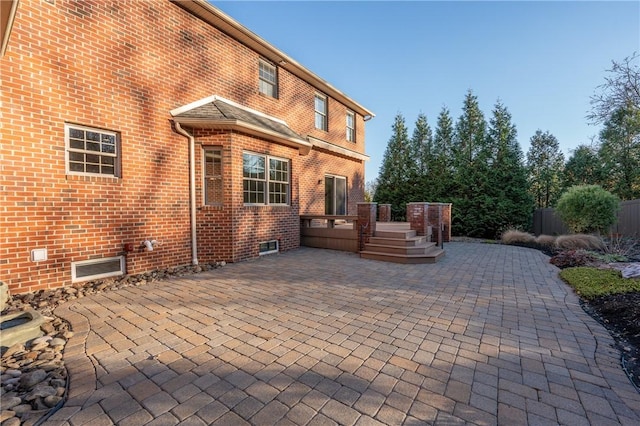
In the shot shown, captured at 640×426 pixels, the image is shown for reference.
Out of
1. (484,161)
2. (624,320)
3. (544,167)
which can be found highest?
(544,167)

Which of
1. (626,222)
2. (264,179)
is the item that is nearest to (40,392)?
(264,179)

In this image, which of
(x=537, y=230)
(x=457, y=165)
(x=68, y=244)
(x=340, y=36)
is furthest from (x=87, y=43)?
(x=537, y=230)

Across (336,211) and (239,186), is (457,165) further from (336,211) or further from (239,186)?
(239,186)

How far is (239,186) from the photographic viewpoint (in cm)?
736

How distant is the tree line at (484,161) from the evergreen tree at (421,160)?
58 millimetres

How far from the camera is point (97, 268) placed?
5.51 metres

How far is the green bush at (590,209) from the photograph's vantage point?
11.0 m

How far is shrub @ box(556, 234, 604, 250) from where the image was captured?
9.57 m

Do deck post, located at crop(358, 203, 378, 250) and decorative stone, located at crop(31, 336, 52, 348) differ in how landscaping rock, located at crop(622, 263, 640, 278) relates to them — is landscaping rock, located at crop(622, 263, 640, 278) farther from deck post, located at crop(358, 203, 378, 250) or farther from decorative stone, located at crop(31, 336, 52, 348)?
decorative stone, located at crop(31, 336, 52, 348)

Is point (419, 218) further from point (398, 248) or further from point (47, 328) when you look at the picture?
point (47, 328)

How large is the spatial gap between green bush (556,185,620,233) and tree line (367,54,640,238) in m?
2.80

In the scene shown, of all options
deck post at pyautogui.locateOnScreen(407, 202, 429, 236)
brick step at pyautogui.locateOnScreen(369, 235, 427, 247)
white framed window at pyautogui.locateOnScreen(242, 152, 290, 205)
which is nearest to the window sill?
white framed window at pyautogui.locateOnScreen(242, 152, 290, 205)

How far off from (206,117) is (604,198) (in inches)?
577

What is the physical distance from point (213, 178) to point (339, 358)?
6.00 metres
